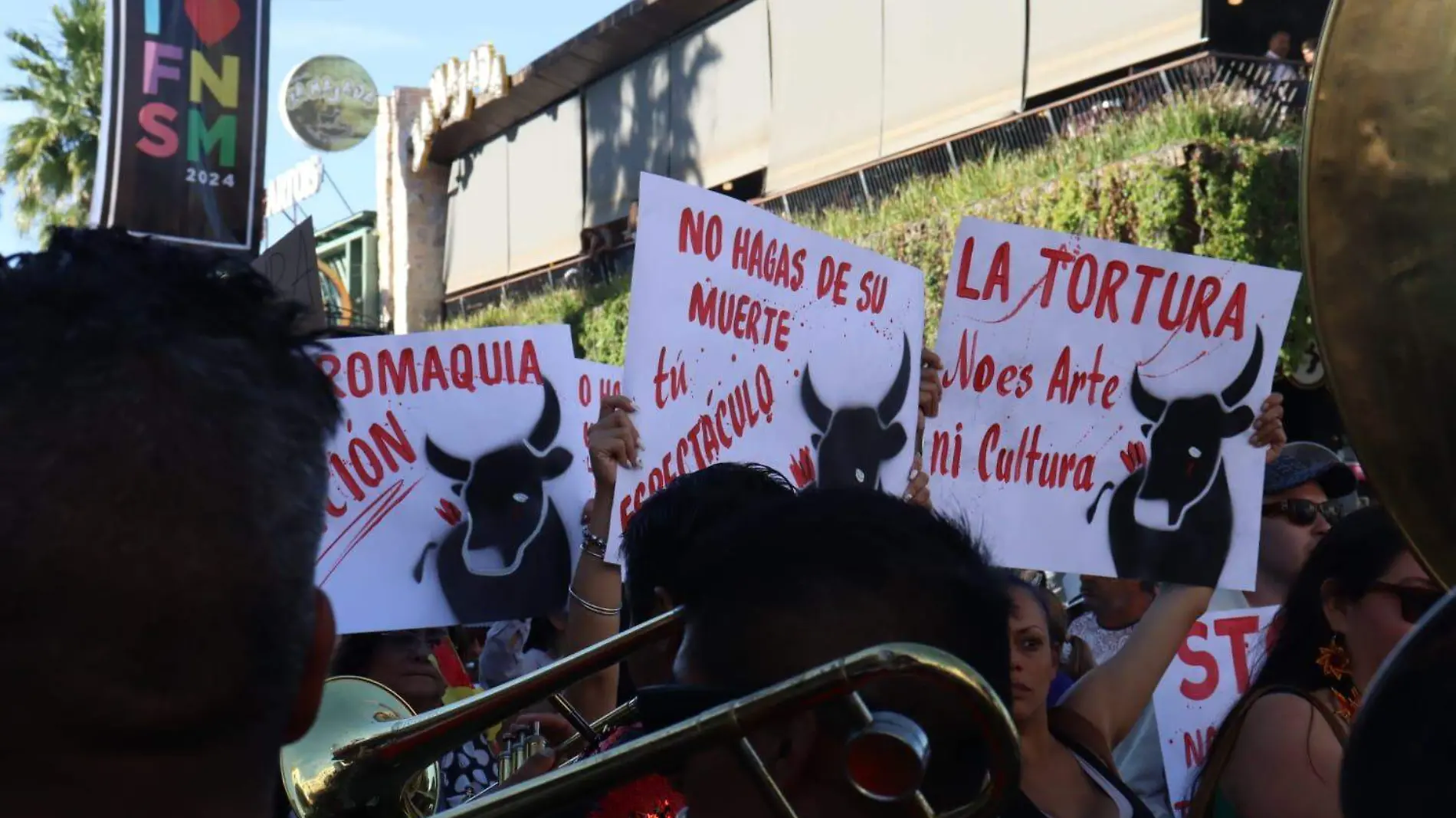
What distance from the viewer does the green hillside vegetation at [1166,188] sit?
10102 millimetres

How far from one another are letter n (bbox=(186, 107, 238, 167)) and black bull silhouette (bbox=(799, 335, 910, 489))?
505 centimetres

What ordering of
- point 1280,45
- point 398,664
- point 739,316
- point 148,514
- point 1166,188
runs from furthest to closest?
point 1280,45, point 1166,188, point 739,316, point 398,664, point 148,514

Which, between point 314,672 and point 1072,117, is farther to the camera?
point 1072,117

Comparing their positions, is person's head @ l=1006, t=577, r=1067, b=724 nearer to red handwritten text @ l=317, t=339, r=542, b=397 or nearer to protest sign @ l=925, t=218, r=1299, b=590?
protest sign @ l=925, t=218, r=1299, b=590

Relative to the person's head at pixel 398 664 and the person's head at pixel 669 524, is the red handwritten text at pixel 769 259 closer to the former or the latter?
the person's head at pixel 669 524

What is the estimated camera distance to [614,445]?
3.28 m

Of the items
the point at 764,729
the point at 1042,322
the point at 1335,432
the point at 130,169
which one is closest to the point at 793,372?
the point at 1042,322

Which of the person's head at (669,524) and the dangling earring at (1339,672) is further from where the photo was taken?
the dangling earring at (1339,672)

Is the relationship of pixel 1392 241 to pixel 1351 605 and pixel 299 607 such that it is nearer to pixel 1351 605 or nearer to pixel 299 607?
pixel 1351 605

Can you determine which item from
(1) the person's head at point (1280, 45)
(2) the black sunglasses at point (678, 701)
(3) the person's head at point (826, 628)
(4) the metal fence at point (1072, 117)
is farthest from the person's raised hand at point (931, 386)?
(1) the person's head at point (1280, 45)

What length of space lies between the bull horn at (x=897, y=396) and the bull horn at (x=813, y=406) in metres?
0.12

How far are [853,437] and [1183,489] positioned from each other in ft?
2.43

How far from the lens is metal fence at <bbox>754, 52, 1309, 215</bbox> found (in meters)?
10.7

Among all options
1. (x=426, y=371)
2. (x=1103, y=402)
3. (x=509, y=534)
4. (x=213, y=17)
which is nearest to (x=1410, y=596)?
(x=1103, y=402)
